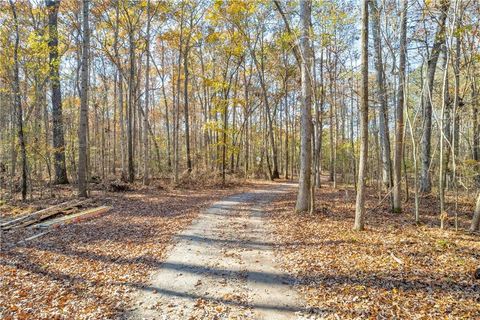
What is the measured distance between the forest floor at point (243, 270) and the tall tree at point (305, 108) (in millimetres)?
993

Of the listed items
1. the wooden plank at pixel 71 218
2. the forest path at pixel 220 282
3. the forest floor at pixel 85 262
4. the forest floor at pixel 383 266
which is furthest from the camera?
the wooden plank at pixel 71 218

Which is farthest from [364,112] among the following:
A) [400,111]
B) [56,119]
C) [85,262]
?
[56,119]

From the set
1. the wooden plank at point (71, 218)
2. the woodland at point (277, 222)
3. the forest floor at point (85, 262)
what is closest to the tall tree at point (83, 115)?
the woodland at point (277, 222)

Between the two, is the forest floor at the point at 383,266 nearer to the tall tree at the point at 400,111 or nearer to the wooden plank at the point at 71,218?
the tall tree at the point at 400,111

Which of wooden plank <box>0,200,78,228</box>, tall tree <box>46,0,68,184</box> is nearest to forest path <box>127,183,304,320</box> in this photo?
wooden plank <box>0,200,78,228</box>

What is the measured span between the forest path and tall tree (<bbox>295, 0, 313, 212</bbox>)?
2.52 metres

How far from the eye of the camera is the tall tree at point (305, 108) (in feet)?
31.4

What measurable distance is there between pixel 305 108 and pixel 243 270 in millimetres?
6014

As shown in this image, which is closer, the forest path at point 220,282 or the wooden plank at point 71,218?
the forest path at point 220,282

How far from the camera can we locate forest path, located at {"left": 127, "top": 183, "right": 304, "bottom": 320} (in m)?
4.32

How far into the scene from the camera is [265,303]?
4.46 meters

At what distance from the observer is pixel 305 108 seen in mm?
9750

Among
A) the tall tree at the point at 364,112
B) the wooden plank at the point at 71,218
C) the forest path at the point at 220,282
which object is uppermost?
the tall tree at the point at 364,112

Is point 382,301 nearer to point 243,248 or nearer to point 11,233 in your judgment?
point 243,248
